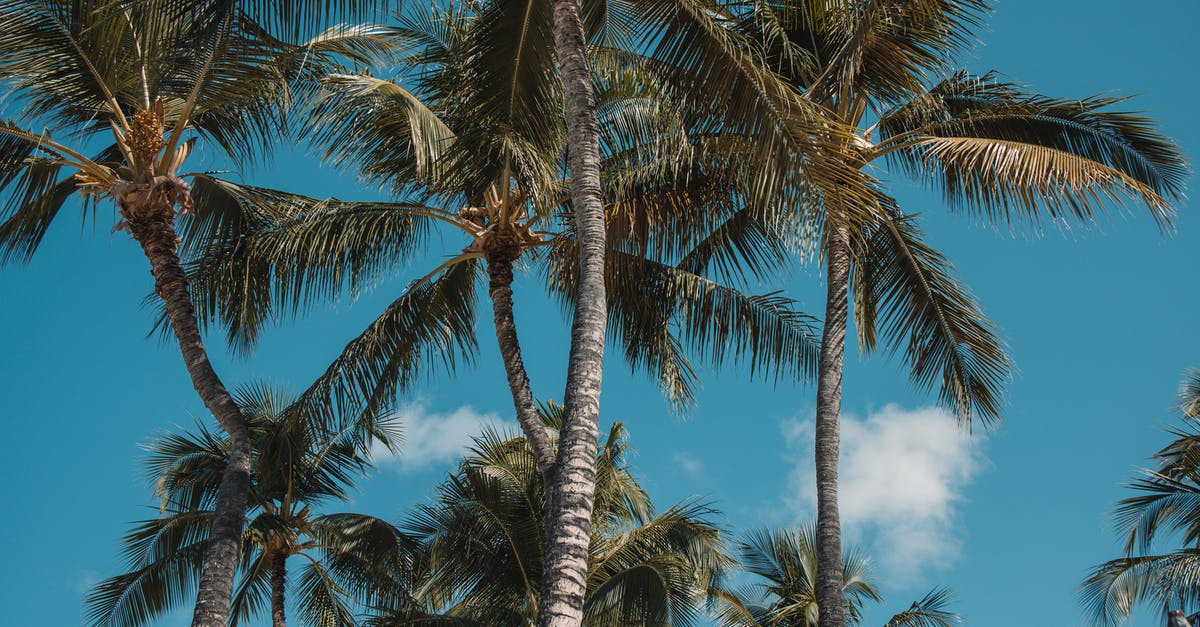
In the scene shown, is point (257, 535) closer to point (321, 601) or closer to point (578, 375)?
point (321, 601)

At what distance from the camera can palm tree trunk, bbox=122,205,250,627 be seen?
10.4 meters

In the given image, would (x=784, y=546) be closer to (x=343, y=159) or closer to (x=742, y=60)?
(x=343, y=159)

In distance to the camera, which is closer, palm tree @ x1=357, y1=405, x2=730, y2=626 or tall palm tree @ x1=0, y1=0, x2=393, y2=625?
tall palm tree @ x1=0, y1=0, x2=393, y2=625

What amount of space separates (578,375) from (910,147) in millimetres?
5930

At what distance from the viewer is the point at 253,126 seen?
13.5m

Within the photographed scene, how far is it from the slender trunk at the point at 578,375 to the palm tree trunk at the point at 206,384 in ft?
12.6

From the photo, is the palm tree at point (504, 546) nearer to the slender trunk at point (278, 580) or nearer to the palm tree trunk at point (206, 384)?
the slender trunk at point (278, 580)

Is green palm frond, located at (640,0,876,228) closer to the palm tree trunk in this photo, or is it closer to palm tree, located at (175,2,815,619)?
palm tree, located at (175,2,815,619)

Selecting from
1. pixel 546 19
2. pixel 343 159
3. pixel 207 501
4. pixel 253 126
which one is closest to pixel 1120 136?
pixel 546 19

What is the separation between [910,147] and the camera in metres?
12.2

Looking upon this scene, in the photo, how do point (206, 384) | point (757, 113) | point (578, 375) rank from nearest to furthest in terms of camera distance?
point (578, 375) < point (757, 113) < point (206, 384)

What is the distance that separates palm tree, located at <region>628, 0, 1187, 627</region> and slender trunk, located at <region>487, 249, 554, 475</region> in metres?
2.97

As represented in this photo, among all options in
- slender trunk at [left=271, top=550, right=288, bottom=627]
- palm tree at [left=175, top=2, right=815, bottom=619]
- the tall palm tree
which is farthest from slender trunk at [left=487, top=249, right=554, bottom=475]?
slender trunk at [left=271, top=550, right=288, bottom=627]

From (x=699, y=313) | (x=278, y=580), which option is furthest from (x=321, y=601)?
(x=699, y=313)
